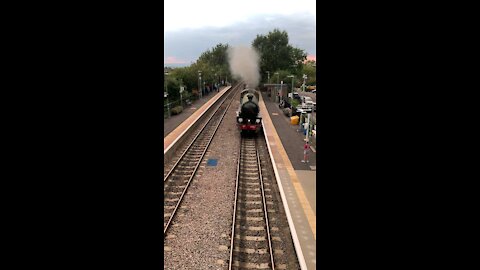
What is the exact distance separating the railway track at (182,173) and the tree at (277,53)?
109ft

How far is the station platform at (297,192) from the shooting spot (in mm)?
7975

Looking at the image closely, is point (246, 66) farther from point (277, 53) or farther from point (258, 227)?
point (258, 227)

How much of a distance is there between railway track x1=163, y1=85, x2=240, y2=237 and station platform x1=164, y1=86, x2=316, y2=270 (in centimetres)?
115

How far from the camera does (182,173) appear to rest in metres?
13.8

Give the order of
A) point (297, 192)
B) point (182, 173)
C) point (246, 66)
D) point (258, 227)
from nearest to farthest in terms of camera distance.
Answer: point (258, 227)
point (297, 192)
point (182, 173)
point (246, 66)

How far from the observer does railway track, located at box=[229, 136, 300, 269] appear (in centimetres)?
774

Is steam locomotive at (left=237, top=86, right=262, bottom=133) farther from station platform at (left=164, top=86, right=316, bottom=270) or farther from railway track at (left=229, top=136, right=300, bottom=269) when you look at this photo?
railway track at (left=229, top=136, right=300, bottom=269)

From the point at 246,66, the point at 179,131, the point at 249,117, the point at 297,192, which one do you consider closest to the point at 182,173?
the point at 297,192

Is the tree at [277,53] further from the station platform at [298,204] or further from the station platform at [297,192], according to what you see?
the station platform at [298,204]

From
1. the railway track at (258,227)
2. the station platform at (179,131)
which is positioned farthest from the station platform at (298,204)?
the station platform at (179,131)

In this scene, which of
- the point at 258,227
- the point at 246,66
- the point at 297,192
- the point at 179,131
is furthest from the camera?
the point at 246,66

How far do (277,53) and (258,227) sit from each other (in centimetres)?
4781

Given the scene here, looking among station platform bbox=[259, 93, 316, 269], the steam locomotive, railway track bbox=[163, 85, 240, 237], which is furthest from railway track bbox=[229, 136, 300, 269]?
the steam locomotive
